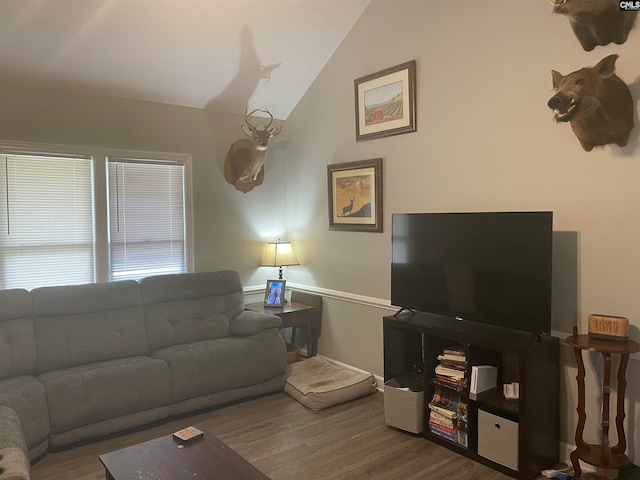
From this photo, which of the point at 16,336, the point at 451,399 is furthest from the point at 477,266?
the point at 16,336

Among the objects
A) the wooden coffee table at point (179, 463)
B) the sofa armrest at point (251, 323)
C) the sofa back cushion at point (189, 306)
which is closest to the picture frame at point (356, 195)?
the sofa armrest at point (251, 323)

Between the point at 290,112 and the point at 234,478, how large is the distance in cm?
378

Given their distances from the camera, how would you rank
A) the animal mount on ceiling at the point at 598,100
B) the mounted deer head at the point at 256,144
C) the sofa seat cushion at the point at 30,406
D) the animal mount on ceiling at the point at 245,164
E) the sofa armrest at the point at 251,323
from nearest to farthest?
1. the animal mount on ceiling at the point at 598,100
2. the sofa seat cushion at the point at 30,406
3. the sofa armrest at the point at 251,323
4. the mounted deer head at the point at 256,144
5. the animal mount on ceiling at the point at 245,164

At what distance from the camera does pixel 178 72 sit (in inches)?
162

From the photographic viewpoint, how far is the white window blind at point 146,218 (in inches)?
166

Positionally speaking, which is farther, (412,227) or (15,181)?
(15,181)

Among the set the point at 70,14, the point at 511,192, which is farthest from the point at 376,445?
the point at 70,14

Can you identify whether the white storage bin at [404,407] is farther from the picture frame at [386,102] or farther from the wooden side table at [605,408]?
the picture frame at [386,102]

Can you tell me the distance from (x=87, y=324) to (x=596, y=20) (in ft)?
12.2

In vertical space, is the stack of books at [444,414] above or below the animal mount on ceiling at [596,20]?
below

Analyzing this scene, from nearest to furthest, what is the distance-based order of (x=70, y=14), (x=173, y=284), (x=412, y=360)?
Result: (x=70, y=14) < (x=412, y=360) < (x=173, y=284)

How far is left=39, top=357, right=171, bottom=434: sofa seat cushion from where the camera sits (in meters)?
3.02

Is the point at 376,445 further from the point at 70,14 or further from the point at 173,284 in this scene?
the point at 70,14

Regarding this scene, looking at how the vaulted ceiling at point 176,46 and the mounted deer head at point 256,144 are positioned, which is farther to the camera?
the mounted deer head at point 256,144
